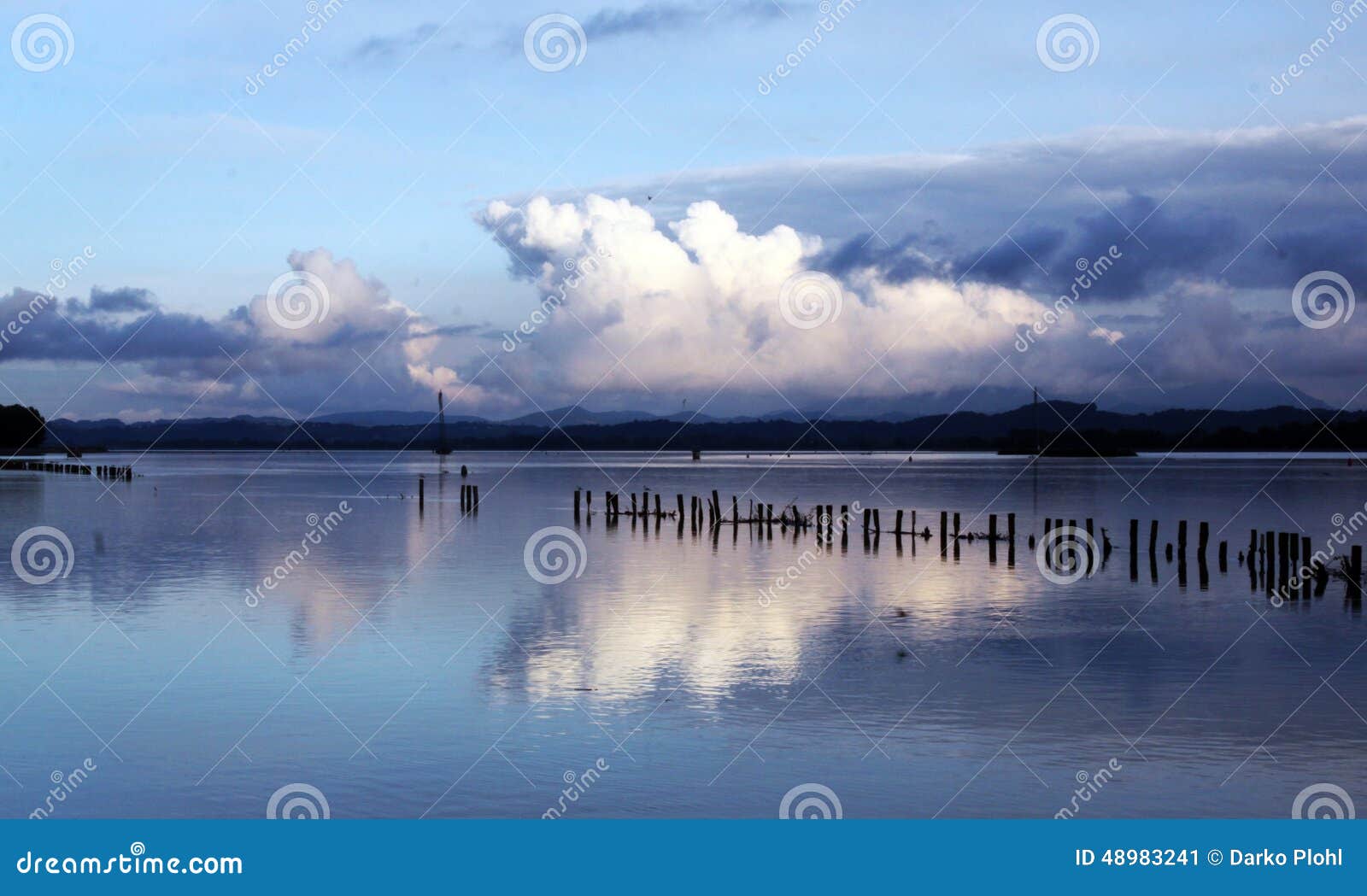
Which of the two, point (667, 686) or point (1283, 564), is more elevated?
point (1283, 564)

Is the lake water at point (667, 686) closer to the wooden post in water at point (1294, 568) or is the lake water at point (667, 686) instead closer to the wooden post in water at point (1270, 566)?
the wooden post in water at point (1270, 566)

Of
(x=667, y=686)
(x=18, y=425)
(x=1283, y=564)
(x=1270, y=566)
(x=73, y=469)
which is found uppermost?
(x=18, y=425)

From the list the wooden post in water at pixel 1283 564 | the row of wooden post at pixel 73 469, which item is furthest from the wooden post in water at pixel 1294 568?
the row of wooden post at pixel 73 469

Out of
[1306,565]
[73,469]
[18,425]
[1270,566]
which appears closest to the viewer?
[1306,565]

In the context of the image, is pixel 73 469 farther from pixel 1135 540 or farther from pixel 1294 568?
pixel 1294 568

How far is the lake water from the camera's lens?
45.4 ft

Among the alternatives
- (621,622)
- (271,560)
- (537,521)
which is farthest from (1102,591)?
(537,521)

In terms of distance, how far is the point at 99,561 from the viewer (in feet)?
124

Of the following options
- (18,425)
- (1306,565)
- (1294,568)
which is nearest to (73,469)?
(18,425)

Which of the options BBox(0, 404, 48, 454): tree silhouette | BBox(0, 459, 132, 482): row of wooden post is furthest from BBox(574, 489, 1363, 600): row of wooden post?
BBox(0, 404, 48, 454): tree silhouette

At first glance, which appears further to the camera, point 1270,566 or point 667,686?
point 1270,566

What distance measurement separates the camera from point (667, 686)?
18.9 meters

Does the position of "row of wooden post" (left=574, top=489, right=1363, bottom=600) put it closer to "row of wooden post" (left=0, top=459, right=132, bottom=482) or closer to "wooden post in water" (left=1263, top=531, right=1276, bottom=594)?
"wooden post in water" (left=1263, top=531, right=1276, bottom=594)

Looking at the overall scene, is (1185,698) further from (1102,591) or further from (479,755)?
(1102,591)
